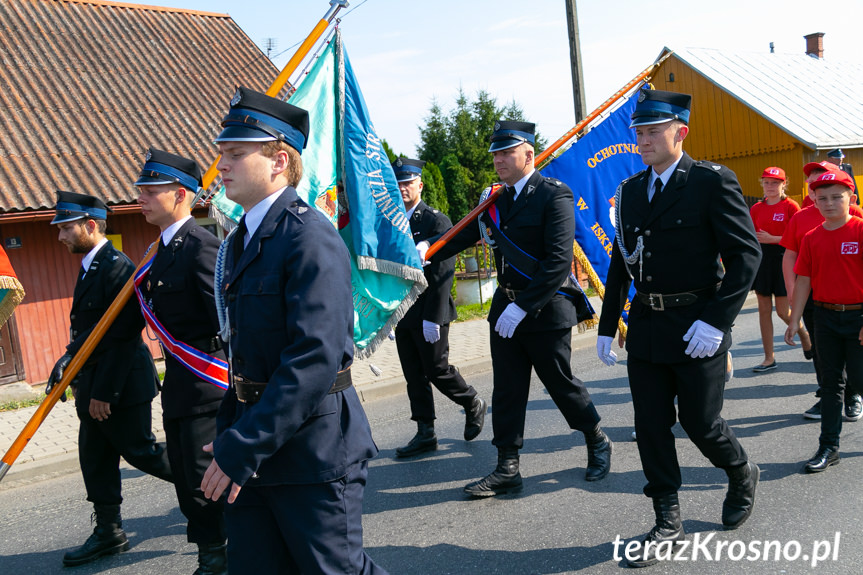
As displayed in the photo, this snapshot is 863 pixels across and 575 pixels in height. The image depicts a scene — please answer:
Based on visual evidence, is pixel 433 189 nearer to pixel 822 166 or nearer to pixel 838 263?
pixel 822 166

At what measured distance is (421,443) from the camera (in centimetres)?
559

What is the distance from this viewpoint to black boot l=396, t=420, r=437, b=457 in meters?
5.55

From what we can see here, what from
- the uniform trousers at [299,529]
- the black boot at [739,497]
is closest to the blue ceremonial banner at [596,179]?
the black boot at [739,497]

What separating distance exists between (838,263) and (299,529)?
389cm

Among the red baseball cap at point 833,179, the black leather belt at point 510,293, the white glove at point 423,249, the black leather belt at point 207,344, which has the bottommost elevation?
the black leather belt at point 510,293

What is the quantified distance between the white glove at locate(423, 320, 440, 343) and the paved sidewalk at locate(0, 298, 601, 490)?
450 millimetres

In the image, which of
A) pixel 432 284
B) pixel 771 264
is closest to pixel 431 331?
pixel 432 284

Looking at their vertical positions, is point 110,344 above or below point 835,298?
above

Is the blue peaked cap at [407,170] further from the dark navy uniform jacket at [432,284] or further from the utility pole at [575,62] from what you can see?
the utility pole at [575,62]

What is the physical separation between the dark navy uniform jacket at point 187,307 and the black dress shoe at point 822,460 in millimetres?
3441

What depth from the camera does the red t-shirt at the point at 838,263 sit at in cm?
467

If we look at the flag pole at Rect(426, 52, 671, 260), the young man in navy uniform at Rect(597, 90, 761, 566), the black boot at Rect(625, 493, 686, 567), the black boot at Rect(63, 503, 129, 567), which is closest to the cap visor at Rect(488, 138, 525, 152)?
the flag pole at Rect(426, 52, 671, 260)

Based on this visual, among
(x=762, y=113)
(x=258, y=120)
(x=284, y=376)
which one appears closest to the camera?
(x=284, y=376)

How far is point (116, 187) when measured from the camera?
33.5ft
